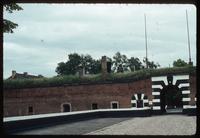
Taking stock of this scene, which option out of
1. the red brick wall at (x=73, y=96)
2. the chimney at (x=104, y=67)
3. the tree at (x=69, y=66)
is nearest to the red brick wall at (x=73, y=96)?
the red brick wall at (x=73, y=96)

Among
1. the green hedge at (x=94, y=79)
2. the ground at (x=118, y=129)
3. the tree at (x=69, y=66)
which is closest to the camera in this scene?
the ground at (x=118, y=129)

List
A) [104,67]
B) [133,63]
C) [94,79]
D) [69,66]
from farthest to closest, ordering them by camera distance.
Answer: [133,63] < [69,66] < [104,67] < [94,79]

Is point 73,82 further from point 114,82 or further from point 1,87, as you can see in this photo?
point 1,87

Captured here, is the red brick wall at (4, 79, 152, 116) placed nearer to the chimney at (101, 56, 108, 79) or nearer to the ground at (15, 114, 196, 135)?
the chimney at (101, 56, 108, 79)

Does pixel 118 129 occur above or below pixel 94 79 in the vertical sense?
below

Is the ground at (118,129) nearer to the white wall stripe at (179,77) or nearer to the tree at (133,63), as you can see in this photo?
the white wall stripe at (179,77)

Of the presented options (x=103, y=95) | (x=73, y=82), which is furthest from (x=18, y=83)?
(x=103, y=95)

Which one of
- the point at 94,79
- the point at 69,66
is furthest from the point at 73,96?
the point at 69,66

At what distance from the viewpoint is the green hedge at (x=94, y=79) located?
94.4 ft

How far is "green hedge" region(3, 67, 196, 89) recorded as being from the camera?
2877 centimetres

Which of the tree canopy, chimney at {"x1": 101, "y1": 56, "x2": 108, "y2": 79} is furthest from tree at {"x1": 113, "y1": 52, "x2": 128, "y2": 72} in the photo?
chimney at {"x1": 101, "y1": 56, "x2": 108, "y2": 79}

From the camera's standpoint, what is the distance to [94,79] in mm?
31016

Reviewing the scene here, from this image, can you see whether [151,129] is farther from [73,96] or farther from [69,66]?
[69,66]

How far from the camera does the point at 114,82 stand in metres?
30.3
